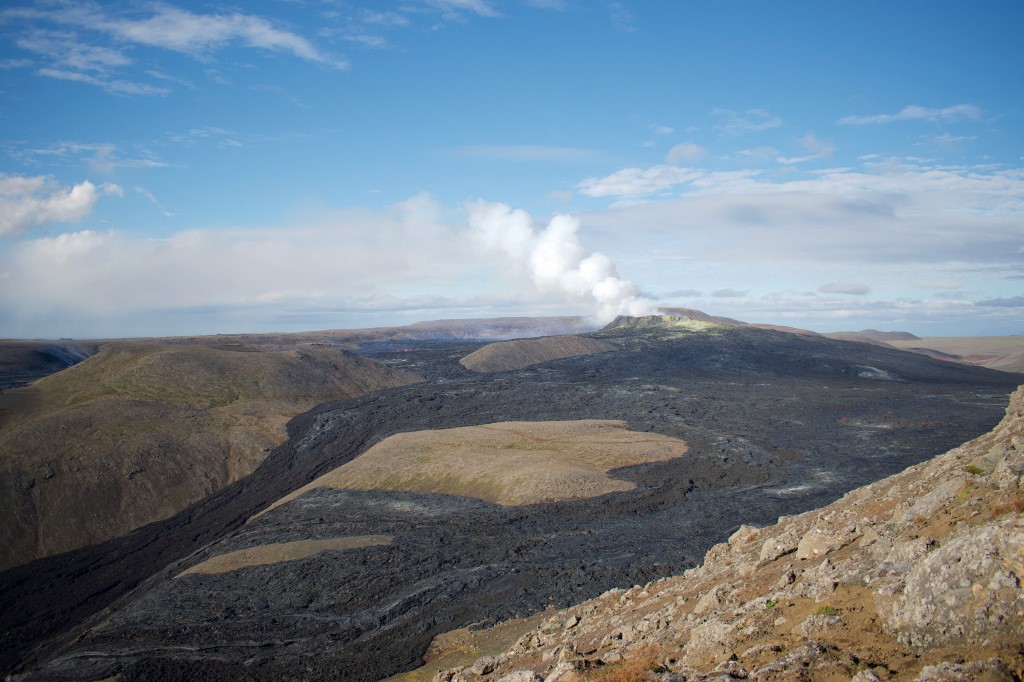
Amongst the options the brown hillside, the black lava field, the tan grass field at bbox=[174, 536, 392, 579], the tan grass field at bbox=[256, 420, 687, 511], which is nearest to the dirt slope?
the black lava field

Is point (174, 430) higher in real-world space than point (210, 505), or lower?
higher

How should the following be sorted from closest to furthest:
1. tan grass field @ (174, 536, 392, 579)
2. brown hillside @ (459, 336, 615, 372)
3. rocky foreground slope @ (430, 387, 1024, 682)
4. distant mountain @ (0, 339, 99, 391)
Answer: rocky foreground slope @ (430, 387, 1024, 682) → tan grass field @ (174, 536, 392, 579) → brown hillside @ (459, 336, 615, 372) → distant mountain @ (0, 339, 99, 391)

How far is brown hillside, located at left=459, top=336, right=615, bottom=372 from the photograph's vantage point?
96.8 metres

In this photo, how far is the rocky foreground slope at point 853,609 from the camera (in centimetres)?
664

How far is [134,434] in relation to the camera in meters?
48.4

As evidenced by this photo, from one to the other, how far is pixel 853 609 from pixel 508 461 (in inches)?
1306

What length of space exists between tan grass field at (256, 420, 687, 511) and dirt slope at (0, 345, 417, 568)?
1087 centimetres

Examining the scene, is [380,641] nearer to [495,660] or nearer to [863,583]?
[495,660]

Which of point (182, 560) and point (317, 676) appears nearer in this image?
point (317, 676)

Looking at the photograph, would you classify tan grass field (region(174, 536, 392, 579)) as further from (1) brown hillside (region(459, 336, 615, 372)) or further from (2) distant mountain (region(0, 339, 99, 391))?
(2) distant mountain (region(0, 339, 99, 391))

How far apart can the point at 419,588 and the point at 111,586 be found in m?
16.8

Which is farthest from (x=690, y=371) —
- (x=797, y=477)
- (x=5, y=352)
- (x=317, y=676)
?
(x=5, y=352)

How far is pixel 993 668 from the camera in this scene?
231 inches

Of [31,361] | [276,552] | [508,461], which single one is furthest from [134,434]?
[31,361]
